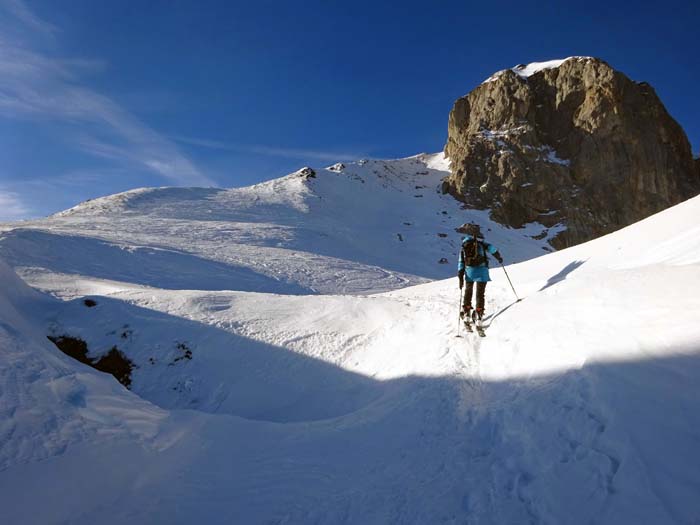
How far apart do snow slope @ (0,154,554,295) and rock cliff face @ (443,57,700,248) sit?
233 inches

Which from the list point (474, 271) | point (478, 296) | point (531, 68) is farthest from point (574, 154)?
point (478, 296)

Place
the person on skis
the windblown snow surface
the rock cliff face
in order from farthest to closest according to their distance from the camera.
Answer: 1. the rock cliff face
2. the person on skis
3. the windblown snow surface

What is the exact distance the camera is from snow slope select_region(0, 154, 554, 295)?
18.7 metres

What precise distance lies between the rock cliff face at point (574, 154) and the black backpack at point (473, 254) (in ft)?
180

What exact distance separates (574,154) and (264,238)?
6291cm

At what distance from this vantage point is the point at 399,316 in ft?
31.0

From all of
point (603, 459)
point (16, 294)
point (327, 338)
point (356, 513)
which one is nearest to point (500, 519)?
point (603, 459)

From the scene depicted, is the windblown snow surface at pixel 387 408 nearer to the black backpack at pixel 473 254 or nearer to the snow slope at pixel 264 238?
the black backpack at pixel 473 254

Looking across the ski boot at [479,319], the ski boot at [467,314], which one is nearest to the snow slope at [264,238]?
the ski boot at [467,314]

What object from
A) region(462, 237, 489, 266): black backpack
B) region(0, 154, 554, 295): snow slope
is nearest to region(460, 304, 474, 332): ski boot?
region(462, 237, 489, 266): black backpack

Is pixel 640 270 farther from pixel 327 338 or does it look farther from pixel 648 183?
pixel 648 183

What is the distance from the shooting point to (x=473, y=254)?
26.9ft

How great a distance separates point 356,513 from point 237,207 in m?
37.4

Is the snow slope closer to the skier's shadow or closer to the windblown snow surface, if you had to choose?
the windblown snow surface
